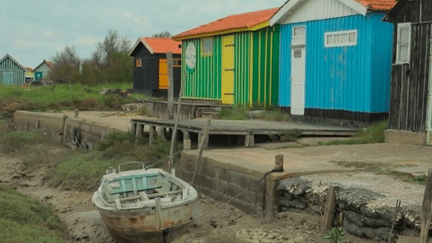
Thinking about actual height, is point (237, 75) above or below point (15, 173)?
above

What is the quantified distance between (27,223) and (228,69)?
12262 mm

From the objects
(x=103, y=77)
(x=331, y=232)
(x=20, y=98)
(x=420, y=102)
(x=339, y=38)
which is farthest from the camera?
(x=103, y=77)

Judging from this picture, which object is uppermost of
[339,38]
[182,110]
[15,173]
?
[339,38]

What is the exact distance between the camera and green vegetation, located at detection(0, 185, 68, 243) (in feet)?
33.9

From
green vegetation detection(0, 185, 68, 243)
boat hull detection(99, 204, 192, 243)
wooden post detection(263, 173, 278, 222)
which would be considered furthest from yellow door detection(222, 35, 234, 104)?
boat hull detection(99, 204, 192, 243)

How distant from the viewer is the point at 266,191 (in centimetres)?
1128

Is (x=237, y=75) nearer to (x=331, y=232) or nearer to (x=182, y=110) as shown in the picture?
(x=182, y=110)

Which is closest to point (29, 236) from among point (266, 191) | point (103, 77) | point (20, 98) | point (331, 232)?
point (266, 191)

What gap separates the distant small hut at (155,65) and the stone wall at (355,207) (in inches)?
962

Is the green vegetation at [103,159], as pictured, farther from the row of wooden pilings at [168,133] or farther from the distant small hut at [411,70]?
the distant small hut at [411,70]

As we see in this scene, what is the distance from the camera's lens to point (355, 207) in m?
9.02

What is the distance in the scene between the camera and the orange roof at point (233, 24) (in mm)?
21495

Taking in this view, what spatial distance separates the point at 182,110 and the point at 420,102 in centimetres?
1050

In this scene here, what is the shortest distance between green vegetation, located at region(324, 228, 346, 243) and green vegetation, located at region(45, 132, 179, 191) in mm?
7568
